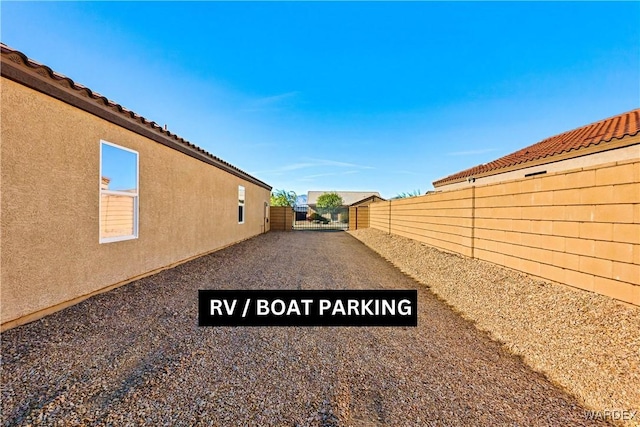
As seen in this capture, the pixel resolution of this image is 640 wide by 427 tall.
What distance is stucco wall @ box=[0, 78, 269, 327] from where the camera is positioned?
119 inches

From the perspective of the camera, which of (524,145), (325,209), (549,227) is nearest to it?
(549,227)

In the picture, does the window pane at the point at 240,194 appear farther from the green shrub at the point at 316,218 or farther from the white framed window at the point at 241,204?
the green shrub at the point at 316,218

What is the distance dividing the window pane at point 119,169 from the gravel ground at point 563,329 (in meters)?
6.31

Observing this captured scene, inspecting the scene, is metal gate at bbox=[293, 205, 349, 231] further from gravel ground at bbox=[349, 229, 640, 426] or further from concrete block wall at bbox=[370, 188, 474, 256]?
gravel ground at bbox=[349, 229, 640, 426]

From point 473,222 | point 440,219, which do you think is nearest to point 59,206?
point 473,222

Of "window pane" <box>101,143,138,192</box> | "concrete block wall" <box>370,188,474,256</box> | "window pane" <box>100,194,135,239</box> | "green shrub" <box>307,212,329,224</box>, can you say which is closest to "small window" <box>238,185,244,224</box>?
"window pane" <box>100,194,135,239</box>

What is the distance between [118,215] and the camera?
5.16m

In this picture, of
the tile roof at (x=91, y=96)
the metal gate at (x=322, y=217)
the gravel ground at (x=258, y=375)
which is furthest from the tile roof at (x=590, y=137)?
the metal gate at (x=322, y=217)

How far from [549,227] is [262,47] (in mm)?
10491

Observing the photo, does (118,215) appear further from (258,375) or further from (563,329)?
(563,329)

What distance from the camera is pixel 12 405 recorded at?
188cm

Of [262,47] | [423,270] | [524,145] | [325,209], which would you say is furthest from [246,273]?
[325,209]

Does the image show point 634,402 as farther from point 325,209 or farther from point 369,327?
point 325,209

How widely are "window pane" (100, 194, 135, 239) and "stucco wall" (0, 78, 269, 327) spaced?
23cm
